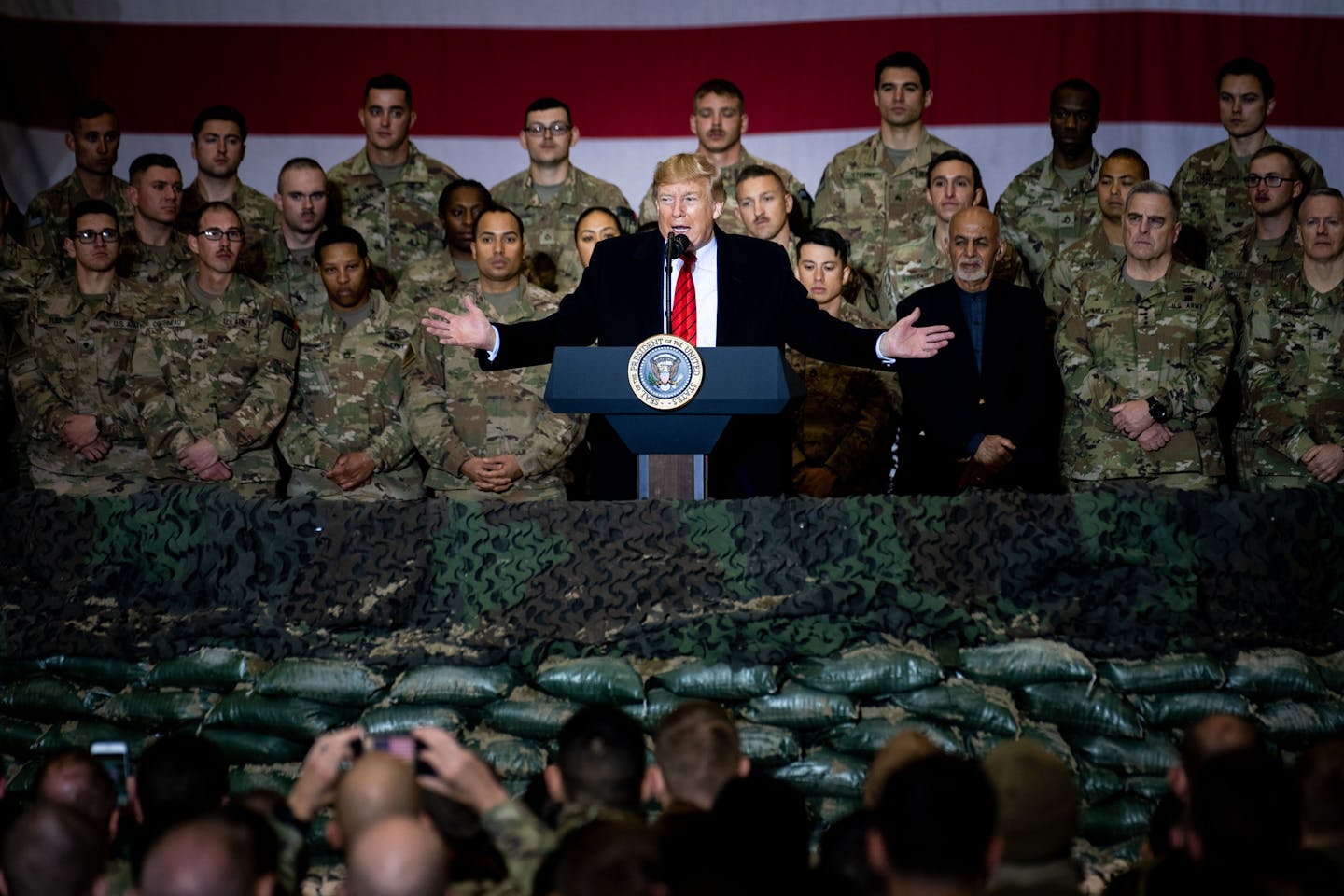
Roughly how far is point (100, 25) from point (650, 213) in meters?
2.90

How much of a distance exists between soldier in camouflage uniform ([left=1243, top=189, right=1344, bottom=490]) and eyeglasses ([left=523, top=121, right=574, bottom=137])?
2831 mm

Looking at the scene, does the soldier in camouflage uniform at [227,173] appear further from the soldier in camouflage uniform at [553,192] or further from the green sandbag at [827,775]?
the green sandbag at [827,775]

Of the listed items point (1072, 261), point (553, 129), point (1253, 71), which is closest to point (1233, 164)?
point (1253, 71)

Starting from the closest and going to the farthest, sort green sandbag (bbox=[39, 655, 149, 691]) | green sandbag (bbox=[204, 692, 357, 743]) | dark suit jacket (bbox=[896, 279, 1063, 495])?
1. green sandbag (bbox=[204, 692, 357, 743])
2. green sandbag (bbox=[39, 655, 149, 691])
3. dark suit jacket (bbox=[896, 279, 1063, 495])

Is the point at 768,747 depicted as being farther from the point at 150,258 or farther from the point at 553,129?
the point at 150,258

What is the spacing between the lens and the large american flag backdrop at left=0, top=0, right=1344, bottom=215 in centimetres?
689

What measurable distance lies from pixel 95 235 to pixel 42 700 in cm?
233

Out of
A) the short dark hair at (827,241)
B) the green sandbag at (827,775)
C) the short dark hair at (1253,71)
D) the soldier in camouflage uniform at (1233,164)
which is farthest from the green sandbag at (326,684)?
the short dark hair at (1253,71)

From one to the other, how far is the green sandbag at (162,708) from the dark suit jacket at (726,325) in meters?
1.19

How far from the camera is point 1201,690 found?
3791 mm

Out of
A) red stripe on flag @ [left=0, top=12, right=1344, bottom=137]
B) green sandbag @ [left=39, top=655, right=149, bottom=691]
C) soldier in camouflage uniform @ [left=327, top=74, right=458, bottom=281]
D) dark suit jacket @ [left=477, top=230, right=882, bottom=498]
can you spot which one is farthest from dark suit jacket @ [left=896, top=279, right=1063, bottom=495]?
green sandbag @ [left=39, top=655, right=149, bottom=691]

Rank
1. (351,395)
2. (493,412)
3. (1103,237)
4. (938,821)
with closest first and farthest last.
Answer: (938,821), (493,412), (351,395), (1103,237)

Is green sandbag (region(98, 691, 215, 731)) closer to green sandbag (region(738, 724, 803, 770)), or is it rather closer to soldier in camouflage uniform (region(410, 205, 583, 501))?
green sandbag (region(738, 724, 803, 770))

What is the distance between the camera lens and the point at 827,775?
375cm
